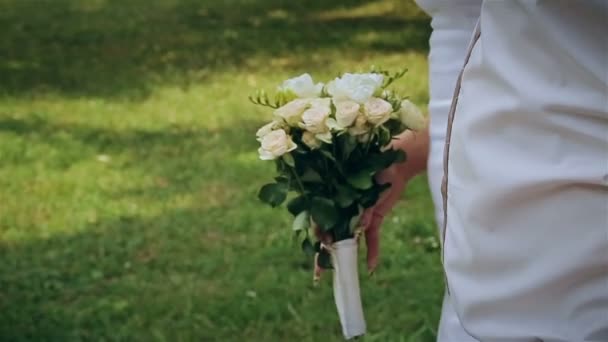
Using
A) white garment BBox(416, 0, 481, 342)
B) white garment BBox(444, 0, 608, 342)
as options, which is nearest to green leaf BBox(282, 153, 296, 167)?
white garment BBox(416, 0, 481, 342)

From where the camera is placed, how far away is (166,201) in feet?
20.7

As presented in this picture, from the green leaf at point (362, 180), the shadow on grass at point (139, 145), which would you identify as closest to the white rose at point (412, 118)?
the green leaf at point (362, 180)

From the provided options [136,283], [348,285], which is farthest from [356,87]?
[136,283]

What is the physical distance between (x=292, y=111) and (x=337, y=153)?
0.14 meters

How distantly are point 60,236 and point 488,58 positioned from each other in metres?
4.61

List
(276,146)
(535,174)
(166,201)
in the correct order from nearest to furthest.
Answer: (535,174) → (276,146) → (166,201)

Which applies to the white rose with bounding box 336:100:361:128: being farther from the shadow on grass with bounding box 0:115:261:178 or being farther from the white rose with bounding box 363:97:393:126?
the shadow on grass with bounding box 0:115:261:178

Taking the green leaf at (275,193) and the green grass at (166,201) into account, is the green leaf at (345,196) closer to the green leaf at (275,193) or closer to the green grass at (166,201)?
the green leaf at (275,193)

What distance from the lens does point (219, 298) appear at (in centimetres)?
499

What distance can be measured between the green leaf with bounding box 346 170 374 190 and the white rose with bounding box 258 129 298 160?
0.14 meters

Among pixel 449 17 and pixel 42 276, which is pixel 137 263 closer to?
pixel 42 276

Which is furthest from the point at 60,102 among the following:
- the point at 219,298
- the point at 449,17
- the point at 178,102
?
the point at 449,17

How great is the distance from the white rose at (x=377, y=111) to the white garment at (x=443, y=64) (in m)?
0.21

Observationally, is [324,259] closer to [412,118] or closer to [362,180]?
[362,180]
